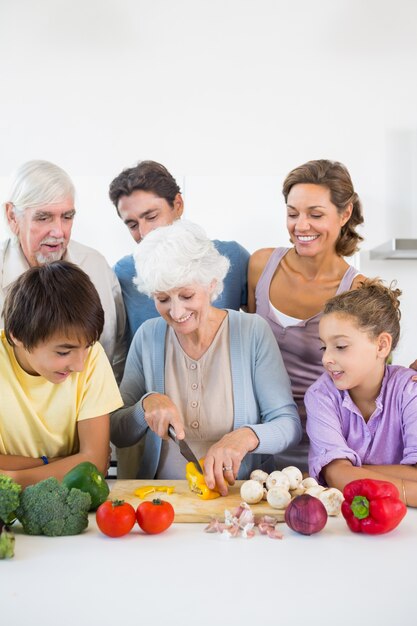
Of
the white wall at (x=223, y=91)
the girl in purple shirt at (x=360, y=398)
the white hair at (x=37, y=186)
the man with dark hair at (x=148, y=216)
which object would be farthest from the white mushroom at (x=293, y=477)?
the white wall at (x=223, y=91)

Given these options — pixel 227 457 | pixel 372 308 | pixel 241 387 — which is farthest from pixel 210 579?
pixel 372 308

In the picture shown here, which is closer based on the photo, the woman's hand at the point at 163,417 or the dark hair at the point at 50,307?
the dark hair at the point at 50,307

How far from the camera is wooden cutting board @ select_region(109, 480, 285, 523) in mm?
1426

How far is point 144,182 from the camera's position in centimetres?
216

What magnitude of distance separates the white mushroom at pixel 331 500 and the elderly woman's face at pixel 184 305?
54cm

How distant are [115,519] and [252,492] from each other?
12.1 inches

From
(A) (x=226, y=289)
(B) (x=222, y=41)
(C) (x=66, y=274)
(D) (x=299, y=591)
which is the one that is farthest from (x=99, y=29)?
(D) (x=299, y=591)

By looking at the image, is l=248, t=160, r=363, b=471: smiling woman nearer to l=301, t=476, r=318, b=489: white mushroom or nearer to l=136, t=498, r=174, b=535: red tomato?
l=301, t=476, r=318, b=489: white mushroom

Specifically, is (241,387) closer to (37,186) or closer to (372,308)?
(372,308)

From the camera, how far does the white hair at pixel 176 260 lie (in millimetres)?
1692

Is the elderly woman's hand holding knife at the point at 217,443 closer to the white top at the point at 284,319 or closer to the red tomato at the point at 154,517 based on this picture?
the red tomato at the point at 154,517

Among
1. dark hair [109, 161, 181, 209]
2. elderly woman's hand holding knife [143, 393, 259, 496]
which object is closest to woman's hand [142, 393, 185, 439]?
elderly woman's hand holding knife [143, 393, 259, 496]

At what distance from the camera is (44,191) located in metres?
1.94

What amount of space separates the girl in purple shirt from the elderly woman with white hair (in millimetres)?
112
